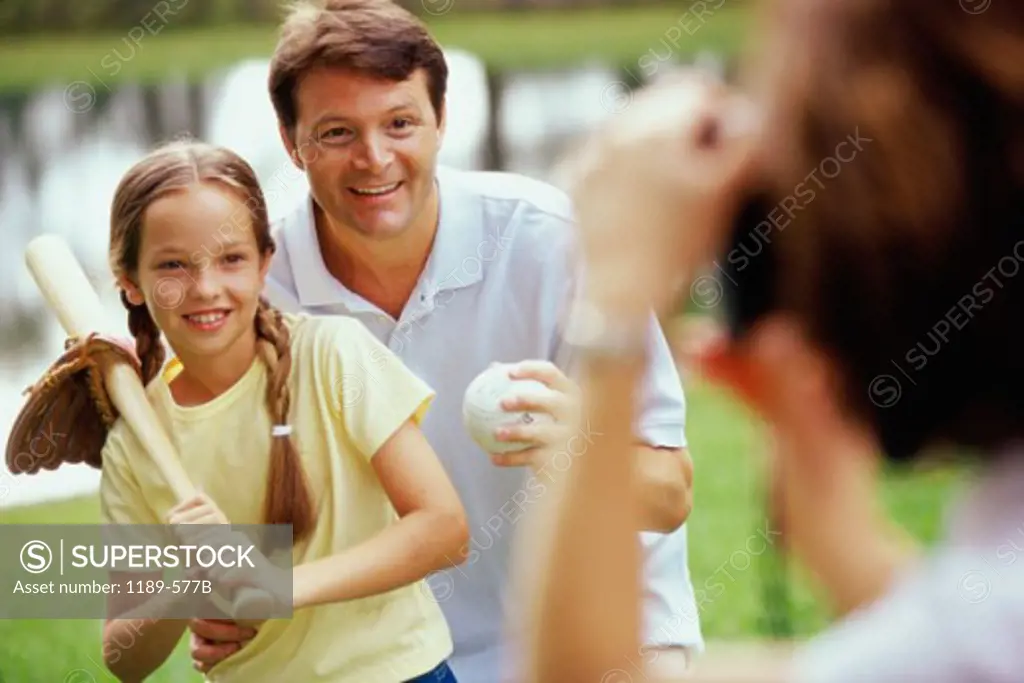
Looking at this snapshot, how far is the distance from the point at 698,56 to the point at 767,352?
1523mm

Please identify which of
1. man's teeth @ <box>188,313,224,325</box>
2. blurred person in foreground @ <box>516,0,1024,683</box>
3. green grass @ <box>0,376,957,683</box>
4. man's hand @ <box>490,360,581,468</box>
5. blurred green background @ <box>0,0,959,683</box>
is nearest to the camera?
blurred person in foreground @ <box>516,0,1024,683</box>

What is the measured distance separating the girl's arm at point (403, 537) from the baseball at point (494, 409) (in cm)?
7

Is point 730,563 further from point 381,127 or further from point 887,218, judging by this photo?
point 887,218

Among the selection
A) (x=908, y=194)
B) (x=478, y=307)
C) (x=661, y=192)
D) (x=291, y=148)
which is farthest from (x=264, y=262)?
(x=908, y=194)

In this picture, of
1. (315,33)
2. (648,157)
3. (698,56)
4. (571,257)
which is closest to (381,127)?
(315,33)

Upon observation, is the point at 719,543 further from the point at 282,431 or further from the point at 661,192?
A: the point at 661,192

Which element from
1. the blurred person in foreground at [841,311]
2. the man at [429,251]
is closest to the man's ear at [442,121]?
the man at [429,251]

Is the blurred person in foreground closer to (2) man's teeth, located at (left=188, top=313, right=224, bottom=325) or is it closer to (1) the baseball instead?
(1) the baseball

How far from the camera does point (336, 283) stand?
6.17 feet

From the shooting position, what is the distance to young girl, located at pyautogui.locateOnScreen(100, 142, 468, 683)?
6.09 feet

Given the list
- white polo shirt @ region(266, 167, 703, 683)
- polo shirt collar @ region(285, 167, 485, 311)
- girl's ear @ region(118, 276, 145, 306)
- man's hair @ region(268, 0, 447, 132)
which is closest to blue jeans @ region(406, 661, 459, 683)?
white polo shirt @ region(266, 167, 703, 683)

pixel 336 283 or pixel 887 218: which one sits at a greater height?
pixel 336 283

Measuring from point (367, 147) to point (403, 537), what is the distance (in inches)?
18.2

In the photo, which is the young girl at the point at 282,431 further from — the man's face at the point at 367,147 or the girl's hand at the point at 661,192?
the girl's hand at the point at 661,192
